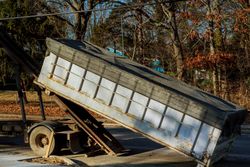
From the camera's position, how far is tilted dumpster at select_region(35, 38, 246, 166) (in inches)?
404

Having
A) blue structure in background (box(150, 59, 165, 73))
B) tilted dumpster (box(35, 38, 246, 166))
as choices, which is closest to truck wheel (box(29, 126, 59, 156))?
tilted dumpster (box(35, 38, 246, 166))

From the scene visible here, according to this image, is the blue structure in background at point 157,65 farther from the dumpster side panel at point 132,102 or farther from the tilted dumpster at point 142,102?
the dumpster side panel at point 132,102

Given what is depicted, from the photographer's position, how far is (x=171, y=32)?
96.8ft

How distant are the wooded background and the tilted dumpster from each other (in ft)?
45.2

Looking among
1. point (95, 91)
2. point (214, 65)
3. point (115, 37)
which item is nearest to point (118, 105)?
point (95, 91)

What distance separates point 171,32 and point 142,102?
62.4 ft

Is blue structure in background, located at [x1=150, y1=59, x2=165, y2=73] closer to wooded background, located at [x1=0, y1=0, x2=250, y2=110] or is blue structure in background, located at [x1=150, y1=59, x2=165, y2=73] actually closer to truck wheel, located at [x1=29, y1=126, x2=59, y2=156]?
wooded background, located at [x1=0, y1=0, x2=250, y2=110]

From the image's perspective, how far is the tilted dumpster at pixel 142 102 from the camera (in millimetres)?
10266

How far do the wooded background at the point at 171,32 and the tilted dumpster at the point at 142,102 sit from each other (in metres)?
13.8

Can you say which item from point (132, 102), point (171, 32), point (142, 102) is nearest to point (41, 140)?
point (132, 102)

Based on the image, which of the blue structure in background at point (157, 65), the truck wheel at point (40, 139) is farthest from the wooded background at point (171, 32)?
the truck wheel at point (40, 139)

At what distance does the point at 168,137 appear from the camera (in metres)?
10.6

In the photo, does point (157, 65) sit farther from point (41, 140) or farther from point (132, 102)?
point (132, 102)

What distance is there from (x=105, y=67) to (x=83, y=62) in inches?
24.0
